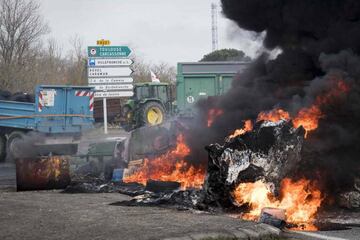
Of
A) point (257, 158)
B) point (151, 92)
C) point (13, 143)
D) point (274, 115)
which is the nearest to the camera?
point (257, 158)

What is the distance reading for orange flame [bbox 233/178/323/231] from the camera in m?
8.38

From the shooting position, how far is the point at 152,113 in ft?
84.5

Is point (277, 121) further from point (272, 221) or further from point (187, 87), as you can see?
point (187, 87)

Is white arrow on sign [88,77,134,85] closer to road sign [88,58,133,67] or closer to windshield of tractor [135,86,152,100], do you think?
road sign [88,58,133,67]

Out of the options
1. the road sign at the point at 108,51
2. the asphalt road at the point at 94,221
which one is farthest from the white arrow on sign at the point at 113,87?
the asphalt road at the point at 94,221

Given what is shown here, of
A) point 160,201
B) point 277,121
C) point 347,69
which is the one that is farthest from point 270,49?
point 160,201

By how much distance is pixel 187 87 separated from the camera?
24469 mm

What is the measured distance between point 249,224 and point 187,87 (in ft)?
57.7

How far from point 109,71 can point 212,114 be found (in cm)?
1038

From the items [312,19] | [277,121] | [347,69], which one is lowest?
[277,121]

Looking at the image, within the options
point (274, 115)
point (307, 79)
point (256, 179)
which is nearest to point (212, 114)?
point (307, 79)

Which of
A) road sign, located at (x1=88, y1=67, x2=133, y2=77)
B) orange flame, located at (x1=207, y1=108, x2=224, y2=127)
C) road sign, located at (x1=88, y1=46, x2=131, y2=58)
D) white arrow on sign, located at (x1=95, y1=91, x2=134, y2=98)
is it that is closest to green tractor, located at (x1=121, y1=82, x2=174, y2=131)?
white arrow on sign, located at (x1=95, y1=91, x2=134, y2=98)

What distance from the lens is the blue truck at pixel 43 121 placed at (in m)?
19.8

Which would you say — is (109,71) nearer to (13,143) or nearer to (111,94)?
(111,94)
